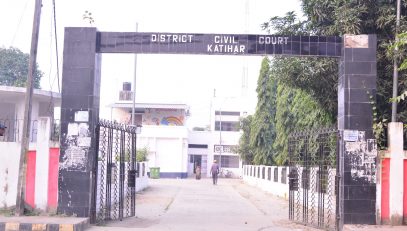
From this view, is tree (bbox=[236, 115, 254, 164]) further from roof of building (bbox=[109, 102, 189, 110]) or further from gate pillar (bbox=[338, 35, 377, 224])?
gate pillar (bbox=[338, 35, 377, 224])

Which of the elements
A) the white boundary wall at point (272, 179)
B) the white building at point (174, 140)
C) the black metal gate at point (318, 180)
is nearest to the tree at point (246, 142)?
the white building at point (174, 140)

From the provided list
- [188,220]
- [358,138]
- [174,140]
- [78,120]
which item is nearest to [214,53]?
[78,120]

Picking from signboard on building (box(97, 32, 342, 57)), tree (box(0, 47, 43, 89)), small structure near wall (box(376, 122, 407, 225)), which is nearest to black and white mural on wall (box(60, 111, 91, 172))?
signboard on building (box(97, 32, 342, 57))

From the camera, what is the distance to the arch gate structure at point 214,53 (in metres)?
12.0

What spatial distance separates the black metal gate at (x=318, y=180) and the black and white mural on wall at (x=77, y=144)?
5.39m

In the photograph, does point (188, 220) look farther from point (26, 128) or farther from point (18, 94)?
point (18, 94)

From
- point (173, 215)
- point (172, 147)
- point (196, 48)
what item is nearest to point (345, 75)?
point (196, 48)

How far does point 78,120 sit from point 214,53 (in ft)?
11.8

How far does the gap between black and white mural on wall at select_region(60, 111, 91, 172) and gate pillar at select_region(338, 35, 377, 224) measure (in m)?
5.93

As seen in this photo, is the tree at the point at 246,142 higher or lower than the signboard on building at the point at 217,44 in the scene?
lower

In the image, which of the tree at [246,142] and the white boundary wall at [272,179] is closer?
the white boundary wall at [272,179]

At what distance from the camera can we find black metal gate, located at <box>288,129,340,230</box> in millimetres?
13107

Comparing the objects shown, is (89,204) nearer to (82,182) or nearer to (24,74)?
(82,182)

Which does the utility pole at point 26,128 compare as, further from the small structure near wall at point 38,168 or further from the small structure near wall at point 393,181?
the small structure near wall at point 393,181
